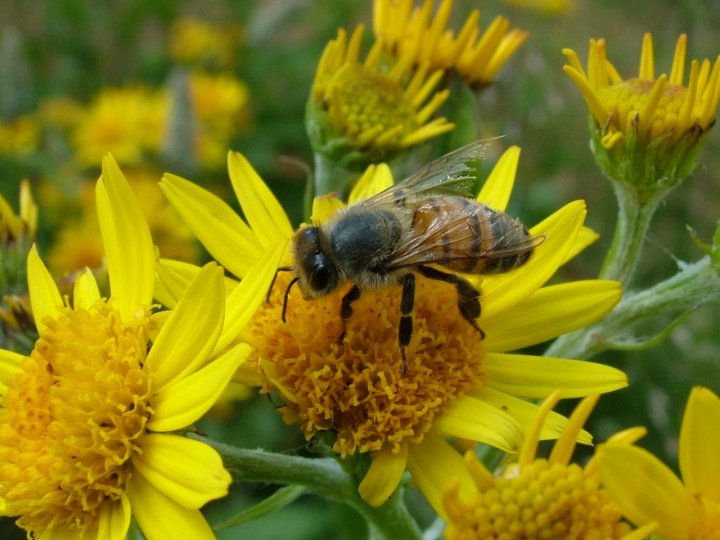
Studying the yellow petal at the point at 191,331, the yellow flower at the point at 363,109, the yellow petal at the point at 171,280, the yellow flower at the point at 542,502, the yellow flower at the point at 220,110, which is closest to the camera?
the yellow flower at the point at 542,502

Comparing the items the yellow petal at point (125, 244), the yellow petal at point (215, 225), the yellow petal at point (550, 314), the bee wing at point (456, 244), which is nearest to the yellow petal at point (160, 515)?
Result: the yellow petal at point (125, 244)

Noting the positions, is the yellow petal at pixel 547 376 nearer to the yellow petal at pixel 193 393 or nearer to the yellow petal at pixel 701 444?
the yellow petal at pixel 701 444

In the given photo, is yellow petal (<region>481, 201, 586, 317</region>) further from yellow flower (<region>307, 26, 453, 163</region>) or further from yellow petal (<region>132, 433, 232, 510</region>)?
yellow petal (<region>132, 433, 232, 510</region>)

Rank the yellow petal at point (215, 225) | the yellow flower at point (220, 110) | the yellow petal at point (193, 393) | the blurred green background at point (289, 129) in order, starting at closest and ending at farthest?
the yellow petal at point (193, 393), the yellow petal at point (215, 225), the blurred green background at point (289, 129), the yellow flower at point (220, 110)

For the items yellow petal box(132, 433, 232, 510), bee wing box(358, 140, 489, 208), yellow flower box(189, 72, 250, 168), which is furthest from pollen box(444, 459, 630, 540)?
yellow flower box(189, 72, 250, 168)

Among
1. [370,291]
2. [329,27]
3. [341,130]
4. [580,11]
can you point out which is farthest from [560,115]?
[370,291]

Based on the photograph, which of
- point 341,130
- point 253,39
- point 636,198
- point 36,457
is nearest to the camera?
point 36,457

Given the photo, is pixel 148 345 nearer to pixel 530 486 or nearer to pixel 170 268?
pixel 170 268
